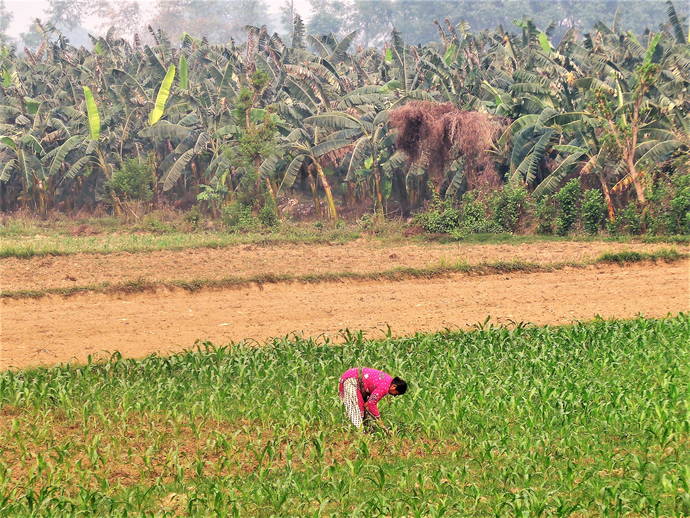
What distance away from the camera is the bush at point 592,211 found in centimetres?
2430

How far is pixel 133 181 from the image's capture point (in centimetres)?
3130

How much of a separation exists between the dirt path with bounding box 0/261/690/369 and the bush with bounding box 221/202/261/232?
900 cm

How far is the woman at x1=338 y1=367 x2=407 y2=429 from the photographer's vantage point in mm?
9047

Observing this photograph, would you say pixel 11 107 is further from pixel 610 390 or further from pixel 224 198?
pixel 610 390

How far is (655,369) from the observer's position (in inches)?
447

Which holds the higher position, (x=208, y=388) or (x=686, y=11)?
(x=686, y=11)

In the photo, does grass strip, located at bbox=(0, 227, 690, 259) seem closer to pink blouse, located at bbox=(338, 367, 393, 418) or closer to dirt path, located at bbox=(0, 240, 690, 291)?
dirt path, located at bbox=(0, 240, 690, 291)

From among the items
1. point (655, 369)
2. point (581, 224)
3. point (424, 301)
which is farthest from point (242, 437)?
point (581, 224)

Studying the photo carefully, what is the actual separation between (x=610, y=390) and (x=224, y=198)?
22709 mm

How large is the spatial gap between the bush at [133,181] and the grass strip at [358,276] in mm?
13676

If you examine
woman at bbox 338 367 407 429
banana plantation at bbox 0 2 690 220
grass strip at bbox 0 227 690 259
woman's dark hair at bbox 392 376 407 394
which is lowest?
grass strip at bbox 0 227 690 259

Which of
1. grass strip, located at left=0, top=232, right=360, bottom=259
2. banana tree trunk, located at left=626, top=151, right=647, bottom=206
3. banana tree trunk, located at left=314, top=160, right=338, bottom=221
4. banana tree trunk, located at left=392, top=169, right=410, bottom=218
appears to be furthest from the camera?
banana tree trunk, located at left=392, top=169, right=410, bottom=218

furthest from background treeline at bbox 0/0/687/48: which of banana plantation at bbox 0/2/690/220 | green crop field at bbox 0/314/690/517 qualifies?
green crop field at bbox 0/314/690/517

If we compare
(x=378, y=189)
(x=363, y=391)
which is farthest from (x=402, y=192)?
(x=363, y=391)
